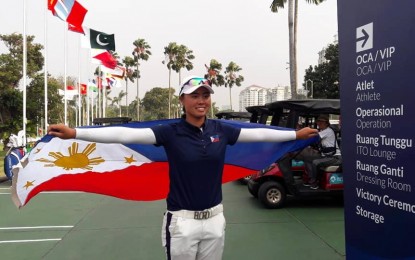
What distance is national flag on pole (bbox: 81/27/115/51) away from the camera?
1923cm

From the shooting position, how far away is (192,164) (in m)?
2.42

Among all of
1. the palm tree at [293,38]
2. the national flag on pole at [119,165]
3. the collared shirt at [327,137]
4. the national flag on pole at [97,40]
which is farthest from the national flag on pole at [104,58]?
the national flag on pole at [119,165]

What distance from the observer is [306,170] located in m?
7.53

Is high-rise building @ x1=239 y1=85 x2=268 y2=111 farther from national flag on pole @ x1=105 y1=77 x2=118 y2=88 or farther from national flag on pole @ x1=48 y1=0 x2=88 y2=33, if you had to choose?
national flag on pole @ x1=48 y1=0 x2=88 y2=33

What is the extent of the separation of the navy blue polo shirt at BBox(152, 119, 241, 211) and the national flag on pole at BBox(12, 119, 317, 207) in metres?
1.09

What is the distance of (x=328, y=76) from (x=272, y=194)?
2807 centimetres

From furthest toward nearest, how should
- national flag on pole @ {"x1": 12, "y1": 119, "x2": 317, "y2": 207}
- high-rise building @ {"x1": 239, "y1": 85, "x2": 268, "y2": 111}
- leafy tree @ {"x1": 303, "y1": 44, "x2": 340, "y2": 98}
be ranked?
high-rise building @ {"x1": 239, "y1": 85, "x2": 268, "y2": 111} < leafy tree @ {"x1": 303, "y1": 44, "x2": 340, "y2": 98} < national flag on pole @ {"x1": 12, "y1": 119, "x2": 317, "y2": 207}

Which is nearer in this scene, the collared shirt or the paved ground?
the paved ground

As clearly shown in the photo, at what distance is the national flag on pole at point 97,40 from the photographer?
19.2 metres

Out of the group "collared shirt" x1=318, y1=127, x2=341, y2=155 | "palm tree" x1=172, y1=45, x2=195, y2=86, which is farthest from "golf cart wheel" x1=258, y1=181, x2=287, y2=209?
"palm tree" x1=172, y1=45, x2=195, y2=86

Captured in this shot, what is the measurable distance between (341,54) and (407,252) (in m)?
1.51

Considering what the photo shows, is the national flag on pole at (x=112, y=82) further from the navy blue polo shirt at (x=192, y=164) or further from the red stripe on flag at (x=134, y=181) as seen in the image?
the navy blue polo shirt at (x=192, y=164)

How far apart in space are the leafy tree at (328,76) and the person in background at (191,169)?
1205 inches

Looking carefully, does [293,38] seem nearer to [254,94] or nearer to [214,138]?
[214,138]
